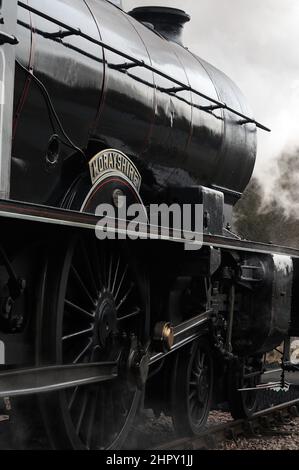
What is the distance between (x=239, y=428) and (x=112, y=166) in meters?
2.64

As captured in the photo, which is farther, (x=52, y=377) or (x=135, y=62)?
(x=135, y=62)

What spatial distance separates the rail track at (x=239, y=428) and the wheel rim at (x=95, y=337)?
1.20ft

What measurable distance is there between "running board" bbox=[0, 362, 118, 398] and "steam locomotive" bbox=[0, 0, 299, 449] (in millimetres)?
10

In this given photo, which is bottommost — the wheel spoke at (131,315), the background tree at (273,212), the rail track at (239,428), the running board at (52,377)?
the rail track at (239,428)

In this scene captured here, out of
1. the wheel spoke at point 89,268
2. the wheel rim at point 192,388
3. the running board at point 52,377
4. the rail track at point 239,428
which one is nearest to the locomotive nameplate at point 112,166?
the wheel spoke at point 89,268

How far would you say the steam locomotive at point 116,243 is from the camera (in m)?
4.27

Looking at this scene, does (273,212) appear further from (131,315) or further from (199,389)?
(131,315)

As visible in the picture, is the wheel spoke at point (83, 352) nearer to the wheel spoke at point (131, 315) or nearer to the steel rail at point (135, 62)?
the wheel spoke at point (131, 315)

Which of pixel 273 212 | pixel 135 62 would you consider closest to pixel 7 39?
pixel 135 62

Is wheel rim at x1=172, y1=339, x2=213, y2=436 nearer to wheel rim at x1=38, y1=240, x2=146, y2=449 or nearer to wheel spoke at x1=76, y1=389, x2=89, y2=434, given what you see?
wheel rim at x1=38, y1=240, x2=146, y2=449

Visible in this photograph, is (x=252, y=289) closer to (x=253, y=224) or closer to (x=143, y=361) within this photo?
(x=143, y=361)

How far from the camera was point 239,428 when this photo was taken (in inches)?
265
